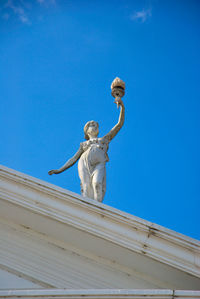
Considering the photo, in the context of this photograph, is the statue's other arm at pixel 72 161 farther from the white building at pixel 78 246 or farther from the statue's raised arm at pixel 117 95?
the white building at pixel 78 246

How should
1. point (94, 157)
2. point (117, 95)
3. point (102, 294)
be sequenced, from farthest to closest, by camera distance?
1. point (117, 95)
2. point (94, 157)
3. point (102, 294)

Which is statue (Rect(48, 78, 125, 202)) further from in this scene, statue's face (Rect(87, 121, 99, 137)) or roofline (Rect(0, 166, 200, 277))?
roofline (Rect(0, 166, 200, 277))

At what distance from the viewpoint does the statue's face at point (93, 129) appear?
10.4m

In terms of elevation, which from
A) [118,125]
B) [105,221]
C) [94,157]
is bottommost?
[105,221]

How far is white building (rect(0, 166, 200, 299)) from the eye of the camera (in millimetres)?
7082

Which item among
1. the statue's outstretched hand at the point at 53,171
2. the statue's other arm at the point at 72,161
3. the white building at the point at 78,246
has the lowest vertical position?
the white building at the point at 78,246

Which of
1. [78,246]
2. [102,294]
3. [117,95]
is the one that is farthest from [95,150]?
[102,294]

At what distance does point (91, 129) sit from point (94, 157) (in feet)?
3.41

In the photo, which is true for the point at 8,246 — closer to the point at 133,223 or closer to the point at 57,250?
the point at 57,250

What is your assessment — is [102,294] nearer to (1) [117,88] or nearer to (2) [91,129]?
(2) [91,129]

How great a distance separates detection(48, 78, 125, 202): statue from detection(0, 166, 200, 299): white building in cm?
144

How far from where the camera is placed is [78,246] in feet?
24.9

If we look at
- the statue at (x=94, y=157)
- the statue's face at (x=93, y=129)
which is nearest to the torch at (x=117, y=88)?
the statue at (x=94, y=157)

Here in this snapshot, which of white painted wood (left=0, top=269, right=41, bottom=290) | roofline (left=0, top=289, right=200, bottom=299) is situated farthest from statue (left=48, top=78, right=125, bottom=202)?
roofline (left=0, top=289, right=200, bottom=299)
